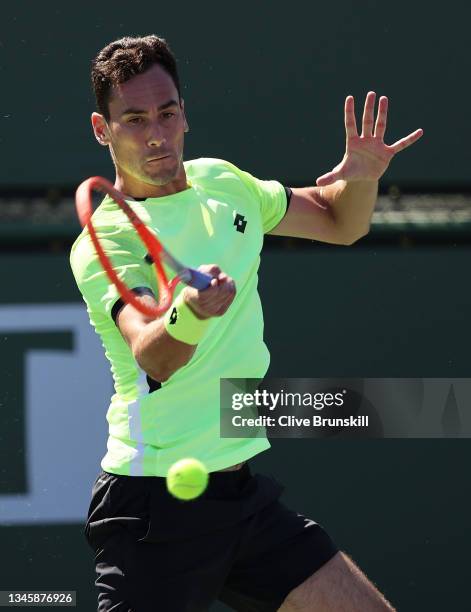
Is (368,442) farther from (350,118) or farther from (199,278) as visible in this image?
(199,278)

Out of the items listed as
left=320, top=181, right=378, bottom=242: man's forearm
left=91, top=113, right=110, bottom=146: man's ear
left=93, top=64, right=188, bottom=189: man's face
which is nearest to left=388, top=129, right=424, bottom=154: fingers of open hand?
left=320, top=181, right=378, bottom=242: man's forearm

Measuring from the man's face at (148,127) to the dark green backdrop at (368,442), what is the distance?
1.25 meters

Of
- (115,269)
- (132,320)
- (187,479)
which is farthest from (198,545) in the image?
(115,269)

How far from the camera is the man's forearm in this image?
3648 mm

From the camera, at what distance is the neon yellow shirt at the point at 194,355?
321 centimetres

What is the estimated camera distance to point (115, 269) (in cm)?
309

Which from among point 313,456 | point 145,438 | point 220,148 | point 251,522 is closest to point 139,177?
point 145,438

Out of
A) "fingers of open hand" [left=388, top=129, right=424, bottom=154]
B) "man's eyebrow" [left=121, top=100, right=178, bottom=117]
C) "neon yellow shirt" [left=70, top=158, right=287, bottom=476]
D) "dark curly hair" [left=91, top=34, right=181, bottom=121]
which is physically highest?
"dark curly hair" [left=91, top=34, right=181, bottom=121]

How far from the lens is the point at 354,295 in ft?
15.0

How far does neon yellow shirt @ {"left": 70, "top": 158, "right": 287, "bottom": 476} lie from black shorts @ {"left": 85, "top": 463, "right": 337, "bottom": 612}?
7 centimetres

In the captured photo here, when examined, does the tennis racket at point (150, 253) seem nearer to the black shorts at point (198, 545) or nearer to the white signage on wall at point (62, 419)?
the black shorts at point (198, 545)

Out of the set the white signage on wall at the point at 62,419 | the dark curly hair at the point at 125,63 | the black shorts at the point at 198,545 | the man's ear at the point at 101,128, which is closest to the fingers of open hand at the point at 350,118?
the dark curly hair at the point at 125,63

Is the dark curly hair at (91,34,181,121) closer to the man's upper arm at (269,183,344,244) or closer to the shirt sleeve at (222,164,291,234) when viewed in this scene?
the shirt sleeve at (222,164,291,234)

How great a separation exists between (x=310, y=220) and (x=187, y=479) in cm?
101
